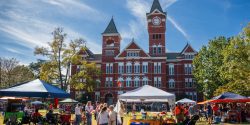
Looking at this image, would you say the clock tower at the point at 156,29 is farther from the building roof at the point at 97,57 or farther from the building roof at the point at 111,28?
the building roof at the point at 97,57

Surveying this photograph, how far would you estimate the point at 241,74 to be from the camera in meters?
34.0

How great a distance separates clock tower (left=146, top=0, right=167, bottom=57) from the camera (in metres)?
62.3

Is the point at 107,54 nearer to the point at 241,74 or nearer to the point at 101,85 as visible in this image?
the point at 101,85

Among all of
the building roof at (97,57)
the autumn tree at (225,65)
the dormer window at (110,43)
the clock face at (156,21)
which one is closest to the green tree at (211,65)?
the autumn tree at (225,65)

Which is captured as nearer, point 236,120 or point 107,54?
point 236,120

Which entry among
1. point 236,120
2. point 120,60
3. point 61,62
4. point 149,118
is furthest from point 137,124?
point 120,60

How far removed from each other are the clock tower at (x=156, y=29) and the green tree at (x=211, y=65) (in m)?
9.50

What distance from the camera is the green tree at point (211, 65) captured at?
169ft

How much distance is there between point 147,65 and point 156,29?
315 inches

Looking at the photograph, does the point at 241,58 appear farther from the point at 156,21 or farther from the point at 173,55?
the point at 173,55

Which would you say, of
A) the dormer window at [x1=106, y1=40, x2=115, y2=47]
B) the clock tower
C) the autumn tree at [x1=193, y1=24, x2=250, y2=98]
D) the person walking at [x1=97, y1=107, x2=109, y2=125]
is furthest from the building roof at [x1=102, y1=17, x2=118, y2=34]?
the person walking at [x1=97, y1=107, x2=109, y2=125]

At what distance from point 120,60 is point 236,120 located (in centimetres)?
3759

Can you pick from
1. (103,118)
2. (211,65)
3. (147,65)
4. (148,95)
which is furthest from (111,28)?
(103,118)

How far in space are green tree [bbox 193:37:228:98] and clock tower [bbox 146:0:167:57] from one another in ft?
31.2
